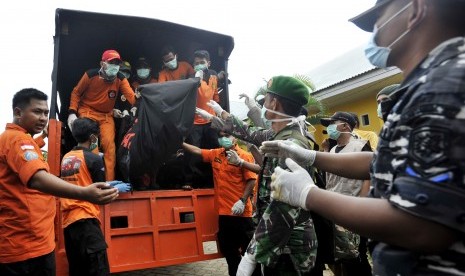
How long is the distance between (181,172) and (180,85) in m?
1.14

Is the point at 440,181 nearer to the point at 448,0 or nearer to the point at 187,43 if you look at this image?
the point at 448,0

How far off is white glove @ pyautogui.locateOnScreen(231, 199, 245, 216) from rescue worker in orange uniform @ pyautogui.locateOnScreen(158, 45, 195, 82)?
2037mm

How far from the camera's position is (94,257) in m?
2.76

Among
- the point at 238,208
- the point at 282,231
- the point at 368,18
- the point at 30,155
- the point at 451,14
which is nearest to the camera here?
the point at 451,14

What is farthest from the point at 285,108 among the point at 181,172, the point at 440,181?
the point at 181,172

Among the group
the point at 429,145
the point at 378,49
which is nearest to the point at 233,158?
the point at 378,49

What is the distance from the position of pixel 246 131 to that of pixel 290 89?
864 mm

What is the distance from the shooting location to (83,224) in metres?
2.89

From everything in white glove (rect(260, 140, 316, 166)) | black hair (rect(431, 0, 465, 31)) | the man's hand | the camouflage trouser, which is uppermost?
black hair (rect(431, 0, 465, 31))

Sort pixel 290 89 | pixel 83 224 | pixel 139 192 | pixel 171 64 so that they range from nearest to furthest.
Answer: pixel 290 89, pixel 83 224, pixel 139 192, pixel 171 64

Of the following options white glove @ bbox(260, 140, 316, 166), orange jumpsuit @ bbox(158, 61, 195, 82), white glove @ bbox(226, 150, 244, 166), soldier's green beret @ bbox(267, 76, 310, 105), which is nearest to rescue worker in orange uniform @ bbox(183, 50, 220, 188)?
orange jumpsuit @ bbox(158, 61, 195, 82)

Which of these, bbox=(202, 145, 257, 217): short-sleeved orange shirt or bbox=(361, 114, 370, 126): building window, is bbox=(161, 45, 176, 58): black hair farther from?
bbox=(361, 114, 370, 126): building window

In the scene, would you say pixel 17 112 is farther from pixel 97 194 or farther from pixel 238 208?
pixel 238 208

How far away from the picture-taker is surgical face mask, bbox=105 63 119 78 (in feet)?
14.2
